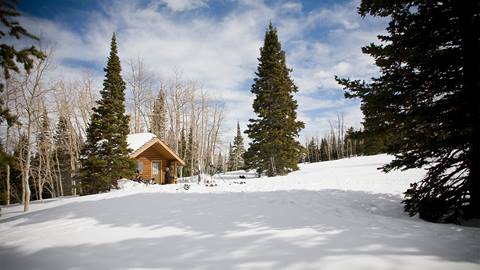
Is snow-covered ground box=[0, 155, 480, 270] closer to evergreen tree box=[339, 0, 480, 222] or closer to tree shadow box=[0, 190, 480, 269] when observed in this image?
tree shadow box=[0, 190, 480, 269]

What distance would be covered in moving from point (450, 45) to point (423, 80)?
1.20 m

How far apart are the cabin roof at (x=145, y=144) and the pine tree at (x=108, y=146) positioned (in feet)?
4.32

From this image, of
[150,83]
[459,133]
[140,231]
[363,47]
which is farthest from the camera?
[150,83]

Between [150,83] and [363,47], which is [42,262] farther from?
[150,83]

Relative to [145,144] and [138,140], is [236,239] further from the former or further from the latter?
[138,140]

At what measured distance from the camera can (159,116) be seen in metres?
32.1

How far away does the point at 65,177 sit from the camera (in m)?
36.9

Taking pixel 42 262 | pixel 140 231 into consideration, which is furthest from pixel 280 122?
pixel 42 262

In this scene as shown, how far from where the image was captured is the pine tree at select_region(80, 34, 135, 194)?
18062mm

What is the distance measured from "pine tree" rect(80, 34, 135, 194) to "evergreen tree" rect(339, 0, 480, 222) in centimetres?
1734

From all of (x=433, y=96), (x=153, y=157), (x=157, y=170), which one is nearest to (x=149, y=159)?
(x=153, y=157)

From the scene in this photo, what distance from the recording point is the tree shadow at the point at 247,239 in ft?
13.1

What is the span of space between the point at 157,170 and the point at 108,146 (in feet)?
19.7

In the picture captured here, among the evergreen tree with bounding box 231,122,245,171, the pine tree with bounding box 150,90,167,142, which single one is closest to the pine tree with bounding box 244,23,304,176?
the pine tree with bounding box 150,90,167,142
